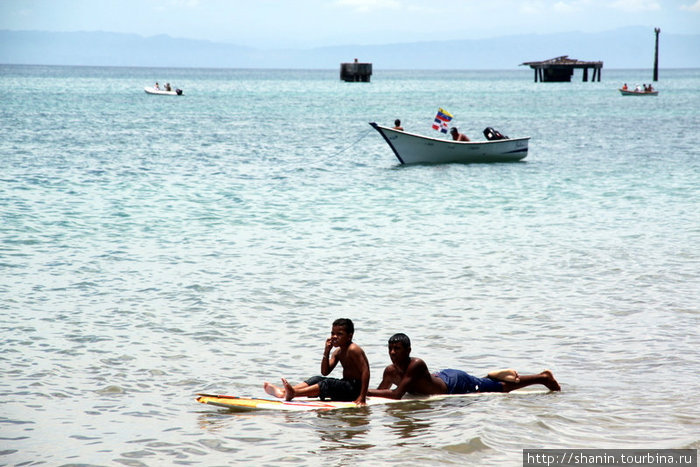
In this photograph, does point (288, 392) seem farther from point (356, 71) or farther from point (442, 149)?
point (356, 71)

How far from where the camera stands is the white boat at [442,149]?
2998 cm

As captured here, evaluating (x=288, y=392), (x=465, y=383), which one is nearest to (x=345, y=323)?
(x=288, y=392)

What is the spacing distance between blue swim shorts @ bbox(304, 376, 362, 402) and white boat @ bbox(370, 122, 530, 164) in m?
22.0

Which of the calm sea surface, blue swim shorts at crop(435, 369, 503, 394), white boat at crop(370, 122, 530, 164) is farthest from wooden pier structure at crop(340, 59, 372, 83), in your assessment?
blue swim shorts at crop(435, 369, 503, 394)

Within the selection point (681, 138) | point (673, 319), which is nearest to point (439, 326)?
point (673, 319)

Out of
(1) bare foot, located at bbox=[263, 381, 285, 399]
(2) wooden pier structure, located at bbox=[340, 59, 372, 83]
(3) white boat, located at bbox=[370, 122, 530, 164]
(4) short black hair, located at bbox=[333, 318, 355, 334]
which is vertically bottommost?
(1) bare foot, located at bbox=[263, 381, 285, 399]

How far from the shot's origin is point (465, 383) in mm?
8266

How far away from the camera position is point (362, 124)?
59.6m

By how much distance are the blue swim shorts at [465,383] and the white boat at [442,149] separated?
2167 cm

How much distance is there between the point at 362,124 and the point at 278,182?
33203mm

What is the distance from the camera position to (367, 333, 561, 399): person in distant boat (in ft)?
26.1

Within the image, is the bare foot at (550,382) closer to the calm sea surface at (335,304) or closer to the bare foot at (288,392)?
the calm sea surface at (335,304)

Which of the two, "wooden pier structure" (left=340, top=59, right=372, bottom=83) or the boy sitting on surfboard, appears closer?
the boy sitting on surfboard

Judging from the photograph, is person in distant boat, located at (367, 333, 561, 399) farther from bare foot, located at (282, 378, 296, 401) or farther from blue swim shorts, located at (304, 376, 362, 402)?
bare foot, located at (282, 378, 296, 401)
